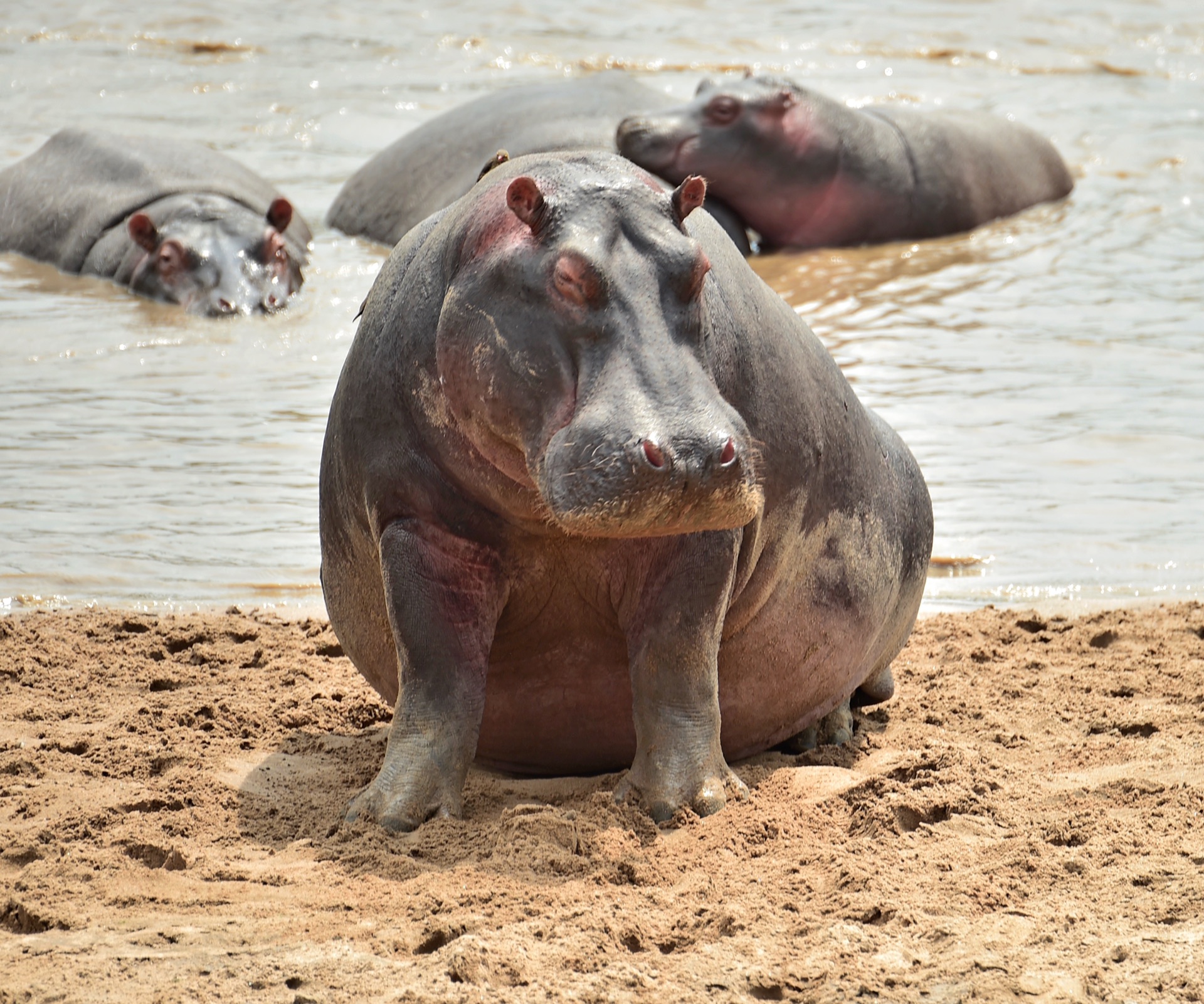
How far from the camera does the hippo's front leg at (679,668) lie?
10.5 ft

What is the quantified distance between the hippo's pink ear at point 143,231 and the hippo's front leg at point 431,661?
672cm

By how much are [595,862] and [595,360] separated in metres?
0.89

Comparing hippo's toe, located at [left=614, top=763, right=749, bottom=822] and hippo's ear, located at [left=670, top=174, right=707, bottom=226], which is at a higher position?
hippo's ear, located at [left=670, top=174, right=707, bottom=226]

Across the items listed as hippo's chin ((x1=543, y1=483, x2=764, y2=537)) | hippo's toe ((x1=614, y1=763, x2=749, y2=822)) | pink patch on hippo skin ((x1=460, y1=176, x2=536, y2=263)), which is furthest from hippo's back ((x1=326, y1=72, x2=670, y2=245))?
hippo's chin ((x1=543, y1=483, x2=764, y2=537))

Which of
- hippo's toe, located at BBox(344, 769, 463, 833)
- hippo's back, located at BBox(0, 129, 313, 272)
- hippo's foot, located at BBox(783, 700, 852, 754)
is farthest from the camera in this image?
hippo's back, located at BBox(0, 129, 313, 272)

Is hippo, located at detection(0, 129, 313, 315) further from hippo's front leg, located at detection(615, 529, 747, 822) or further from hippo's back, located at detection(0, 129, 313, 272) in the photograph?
hippo's front leg, located at detection(615, 529, 747, 822)

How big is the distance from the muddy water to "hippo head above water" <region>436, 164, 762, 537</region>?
2.32 meters

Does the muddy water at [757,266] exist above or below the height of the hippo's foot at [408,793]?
below

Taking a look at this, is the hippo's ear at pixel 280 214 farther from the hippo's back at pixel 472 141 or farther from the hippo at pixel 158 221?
the hippo's back at pixel 472 141

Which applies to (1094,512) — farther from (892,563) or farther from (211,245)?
(211,245)

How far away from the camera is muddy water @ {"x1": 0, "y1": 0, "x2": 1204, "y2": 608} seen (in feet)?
18.4

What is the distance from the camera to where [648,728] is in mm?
3266

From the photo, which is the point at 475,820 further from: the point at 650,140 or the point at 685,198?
the point at 650,140

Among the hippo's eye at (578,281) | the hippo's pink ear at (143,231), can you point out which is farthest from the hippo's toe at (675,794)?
the hippo's pink ear at (143,231)
